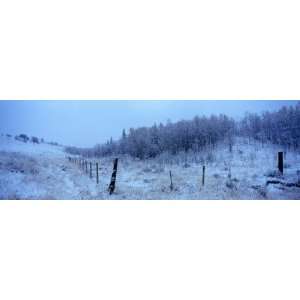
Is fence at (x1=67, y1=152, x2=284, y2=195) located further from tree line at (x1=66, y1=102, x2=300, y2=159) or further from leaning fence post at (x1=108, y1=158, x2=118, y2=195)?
tree line at (x1=66, y1=102, x2=300, y2=159)

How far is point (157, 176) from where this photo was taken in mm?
3811

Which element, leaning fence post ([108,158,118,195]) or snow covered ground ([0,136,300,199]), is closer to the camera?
snow covered ground ([0,136,300,199])

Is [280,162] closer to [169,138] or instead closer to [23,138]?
[169,138]

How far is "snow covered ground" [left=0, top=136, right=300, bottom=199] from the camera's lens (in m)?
3.68

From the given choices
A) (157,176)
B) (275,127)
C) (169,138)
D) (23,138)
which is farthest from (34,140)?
(275,127)

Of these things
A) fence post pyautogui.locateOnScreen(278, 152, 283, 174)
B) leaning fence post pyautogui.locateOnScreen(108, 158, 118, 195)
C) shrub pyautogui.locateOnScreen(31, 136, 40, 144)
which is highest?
shrub pyautogui.locateOnScreen(31, 136, 40, 144)

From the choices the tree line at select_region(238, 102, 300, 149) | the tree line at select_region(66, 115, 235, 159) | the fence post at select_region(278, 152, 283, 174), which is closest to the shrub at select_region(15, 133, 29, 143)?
the tree line at select_region(66, 115, 235, 159)

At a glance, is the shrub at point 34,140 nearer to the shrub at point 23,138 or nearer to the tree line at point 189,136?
the shrub at point 23,138

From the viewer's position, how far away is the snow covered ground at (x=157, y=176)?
3.68 metres

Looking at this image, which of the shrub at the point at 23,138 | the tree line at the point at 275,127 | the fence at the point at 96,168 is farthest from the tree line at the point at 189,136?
the shrub at the point at 23,138
